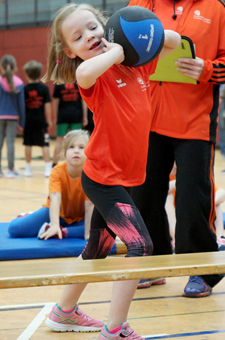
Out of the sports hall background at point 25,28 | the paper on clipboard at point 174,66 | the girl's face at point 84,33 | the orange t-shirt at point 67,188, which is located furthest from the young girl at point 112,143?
the sports hall background at point 25,28

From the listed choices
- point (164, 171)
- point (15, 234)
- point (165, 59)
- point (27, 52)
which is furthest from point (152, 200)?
point (27, 52)

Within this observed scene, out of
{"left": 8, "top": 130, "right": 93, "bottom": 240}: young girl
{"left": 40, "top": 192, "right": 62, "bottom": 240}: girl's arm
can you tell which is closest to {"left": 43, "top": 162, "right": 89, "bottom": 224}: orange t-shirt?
{"left": 8, "top": 130, "right": 93, "bottom": 240}: young girl

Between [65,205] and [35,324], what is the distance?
1.65 metres

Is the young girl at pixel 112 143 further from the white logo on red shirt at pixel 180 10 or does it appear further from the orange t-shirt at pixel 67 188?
the orange t-shirt at pixel 67 188

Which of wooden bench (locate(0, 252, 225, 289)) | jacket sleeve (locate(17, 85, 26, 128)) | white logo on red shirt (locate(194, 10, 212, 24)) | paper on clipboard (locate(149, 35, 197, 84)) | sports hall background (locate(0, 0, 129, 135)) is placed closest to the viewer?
wooden bench (locate(0, 252, 225, 289))

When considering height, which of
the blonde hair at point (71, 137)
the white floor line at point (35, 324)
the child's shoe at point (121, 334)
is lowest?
the white floor line at point (35, 324)

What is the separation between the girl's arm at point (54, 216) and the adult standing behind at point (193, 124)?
1.06m

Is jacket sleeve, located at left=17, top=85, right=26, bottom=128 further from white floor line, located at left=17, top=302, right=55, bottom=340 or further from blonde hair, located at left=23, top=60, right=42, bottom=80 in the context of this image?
white floor line, located at left=17, top=302, right=55, bottom=340

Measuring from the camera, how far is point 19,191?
20.7 feet

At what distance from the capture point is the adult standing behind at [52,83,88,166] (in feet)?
24.9

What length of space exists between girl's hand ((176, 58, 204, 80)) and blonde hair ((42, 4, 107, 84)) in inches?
21.2

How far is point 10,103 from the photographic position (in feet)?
24.3

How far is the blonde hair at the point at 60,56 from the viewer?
2051 mm

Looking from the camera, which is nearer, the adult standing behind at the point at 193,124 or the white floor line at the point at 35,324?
the white floor line at the point at 35,324
